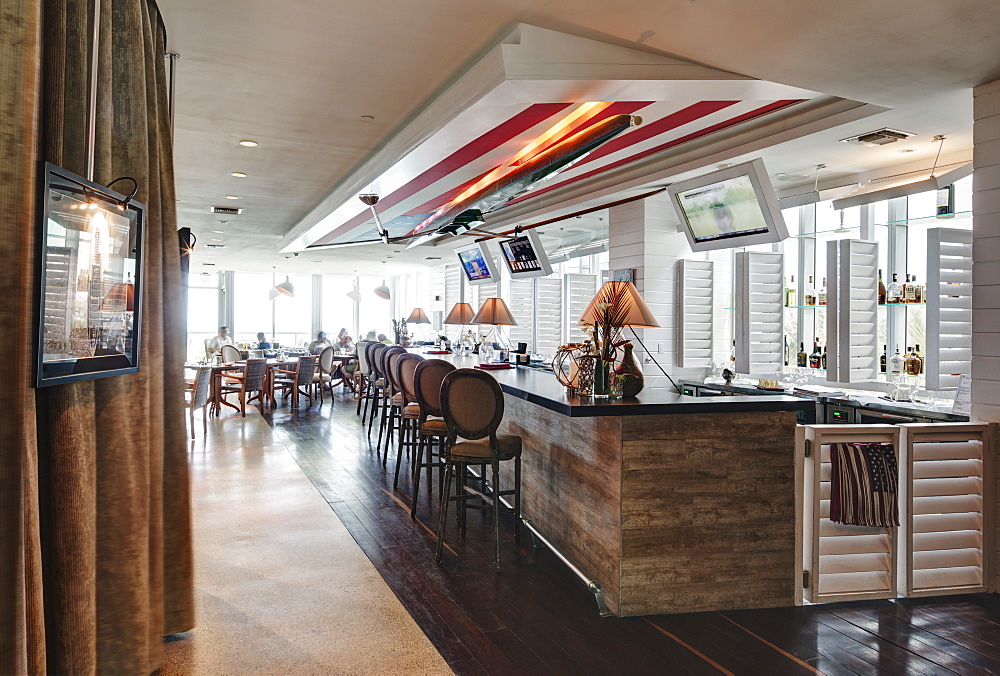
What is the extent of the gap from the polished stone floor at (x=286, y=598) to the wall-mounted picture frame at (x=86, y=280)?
142cm

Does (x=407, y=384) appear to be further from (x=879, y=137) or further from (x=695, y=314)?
(x=879, y=137)

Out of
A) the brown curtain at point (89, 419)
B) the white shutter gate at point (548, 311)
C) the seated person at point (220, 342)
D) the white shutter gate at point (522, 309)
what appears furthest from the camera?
the seated person at point (220, 342)

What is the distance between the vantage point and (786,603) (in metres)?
3.39

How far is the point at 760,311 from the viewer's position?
19.4ft

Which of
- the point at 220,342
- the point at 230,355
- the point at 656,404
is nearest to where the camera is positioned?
the point at 656,404

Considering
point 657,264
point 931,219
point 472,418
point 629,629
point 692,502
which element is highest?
point 931,219

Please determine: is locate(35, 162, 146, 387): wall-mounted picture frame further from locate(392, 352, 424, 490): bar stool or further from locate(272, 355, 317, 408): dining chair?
locate(272, 355, 317, 408): dining chair

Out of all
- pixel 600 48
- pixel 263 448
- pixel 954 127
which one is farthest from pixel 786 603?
pixel 263 448

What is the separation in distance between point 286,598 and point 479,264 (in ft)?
25.2

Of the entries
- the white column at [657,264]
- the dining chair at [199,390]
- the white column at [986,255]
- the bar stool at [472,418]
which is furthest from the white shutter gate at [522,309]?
the white column at [986,255]

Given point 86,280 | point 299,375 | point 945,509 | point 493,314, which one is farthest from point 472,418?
point 299,375

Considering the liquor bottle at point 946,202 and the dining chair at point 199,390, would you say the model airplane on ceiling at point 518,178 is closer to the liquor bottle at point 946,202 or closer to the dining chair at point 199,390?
the liquor bottle at point 946,202

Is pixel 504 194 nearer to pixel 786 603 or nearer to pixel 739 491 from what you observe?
pixel 739 491

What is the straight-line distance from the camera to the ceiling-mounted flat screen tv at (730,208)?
15.9 ft
